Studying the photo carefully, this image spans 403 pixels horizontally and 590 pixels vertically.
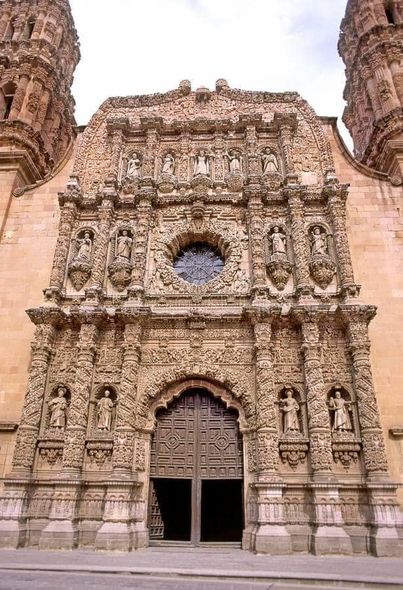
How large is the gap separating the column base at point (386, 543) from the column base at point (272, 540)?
1.67 m

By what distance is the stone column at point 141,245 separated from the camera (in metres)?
11.3

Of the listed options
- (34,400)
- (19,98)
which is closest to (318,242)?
(34,400)

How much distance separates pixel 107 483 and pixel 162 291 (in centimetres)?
498

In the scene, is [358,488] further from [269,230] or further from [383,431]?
[269,230]

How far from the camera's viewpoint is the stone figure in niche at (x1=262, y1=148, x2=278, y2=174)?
1352cm

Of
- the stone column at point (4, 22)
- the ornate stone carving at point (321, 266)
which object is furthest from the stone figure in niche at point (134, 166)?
the stone column at point (4, 22)

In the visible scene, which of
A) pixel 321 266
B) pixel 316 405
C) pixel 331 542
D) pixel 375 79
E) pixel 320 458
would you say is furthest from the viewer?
pixel 375 79

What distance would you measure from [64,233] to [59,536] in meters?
7.76

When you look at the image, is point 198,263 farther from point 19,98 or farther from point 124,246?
point 19,98

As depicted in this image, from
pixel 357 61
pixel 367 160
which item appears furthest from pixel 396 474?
pixel 357 61

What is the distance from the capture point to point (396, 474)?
31.8ft

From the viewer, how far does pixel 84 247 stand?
40.8 feet

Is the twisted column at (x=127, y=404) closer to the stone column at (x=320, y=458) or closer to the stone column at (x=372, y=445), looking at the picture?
the stone column at (x=320, y=458)

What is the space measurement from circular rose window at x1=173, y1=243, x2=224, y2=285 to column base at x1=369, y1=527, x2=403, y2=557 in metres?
7.21
